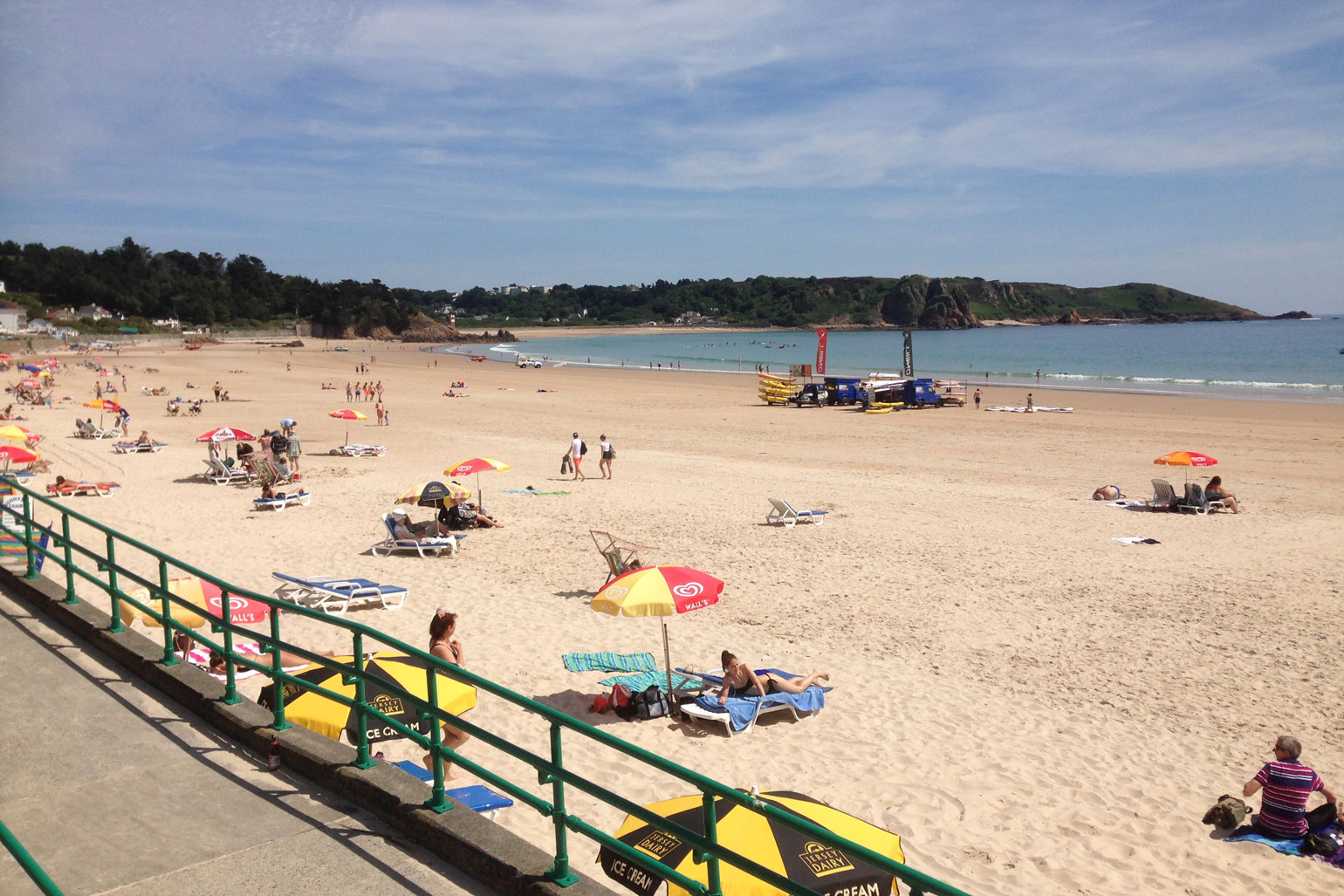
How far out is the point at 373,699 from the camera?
20.3 feet

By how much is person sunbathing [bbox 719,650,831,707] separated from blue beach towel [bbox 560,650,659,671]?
1.17 m

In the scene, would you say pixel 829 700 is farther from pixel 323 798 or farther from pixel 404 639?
pixel 323 798

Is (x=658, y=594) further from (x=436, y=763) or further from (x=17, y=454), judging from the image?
(x=17, y=454)

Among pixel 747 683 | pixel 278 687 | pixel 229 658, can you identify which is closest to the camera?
pixel 278 687


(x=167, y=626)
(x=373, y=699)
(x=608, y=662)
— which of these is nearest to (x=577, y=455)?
(x=608, y=662)

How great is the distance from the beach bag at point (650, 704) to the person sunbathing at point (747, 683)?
1.75ft

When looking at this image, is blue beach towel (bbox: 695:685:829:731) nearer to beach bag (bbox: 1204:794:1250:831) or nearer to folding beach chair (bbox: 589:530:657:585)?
folding beach chair (bbox: 589:530:657:585)

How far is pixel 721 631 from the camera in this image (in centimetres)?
1052

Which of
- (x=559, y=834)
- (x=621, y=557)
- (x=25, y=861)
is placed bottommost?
(x=621, y=557)

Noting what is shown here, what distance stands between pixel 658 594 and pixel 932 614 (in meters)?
4.34

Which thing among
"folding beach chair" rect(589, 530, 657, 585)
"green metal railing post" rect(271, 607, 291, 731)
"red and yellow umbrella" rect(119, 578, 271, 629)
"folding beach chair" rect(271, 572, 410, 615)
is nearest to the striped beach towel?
"folding beach chair" rect(589, 530, 657, 585)

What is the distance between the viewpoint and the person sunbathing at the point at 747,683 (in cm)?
813

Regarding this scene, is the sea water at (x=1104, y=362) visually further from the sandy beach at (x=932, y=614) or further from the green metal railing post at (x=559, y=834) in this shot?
the green metal railing post at (x=559, y=834)

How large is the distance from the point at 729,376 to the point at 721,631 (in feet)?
177
